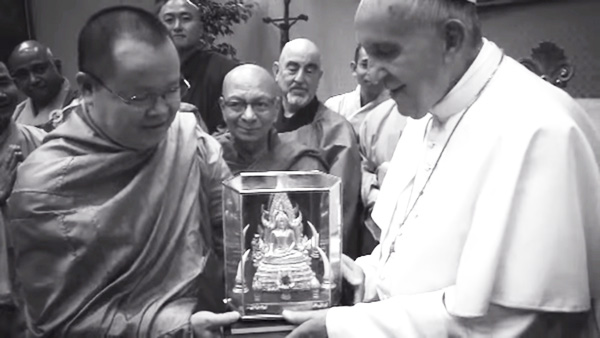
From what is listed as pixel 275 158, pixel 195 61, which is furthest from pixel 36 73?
pixel 275 158

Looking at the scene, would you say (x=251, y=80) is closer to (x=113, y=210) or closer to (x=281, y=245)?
(x=113, y=210)

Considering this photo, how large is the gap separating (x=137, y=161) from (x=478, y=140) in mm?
1043

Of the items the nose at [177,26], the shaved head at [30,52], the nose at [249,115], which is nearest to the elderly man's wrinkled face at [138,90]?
the nose at [249,115]

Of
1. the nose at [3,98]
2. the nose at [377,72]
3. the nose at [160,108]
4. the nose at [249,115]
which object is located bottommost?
the nose at [249,115]

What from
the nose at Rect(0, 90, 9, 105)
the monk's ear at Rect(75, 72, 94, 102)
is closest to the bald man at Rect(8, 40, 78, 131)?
Result: the nose at Rect(0, 90, 9, 105)

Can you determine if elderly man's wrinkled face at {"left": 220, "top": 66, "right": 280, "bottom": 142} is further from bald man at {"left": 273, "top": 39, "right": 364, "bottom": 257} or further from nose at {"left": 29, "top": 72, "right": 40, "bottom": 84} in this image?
nose at {"left": 29, "top": 72, "right": 40, "bottom": 84}

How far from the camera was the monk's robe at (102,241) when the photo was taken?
2119 mm

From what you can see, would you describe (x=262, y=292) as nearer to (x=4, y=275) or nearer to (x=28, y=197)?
(x=28, y=197)

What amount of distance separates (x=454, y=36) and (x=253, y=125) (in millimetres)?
1603

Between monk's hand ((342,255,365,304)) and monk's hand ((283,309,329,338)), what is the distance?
26 cm

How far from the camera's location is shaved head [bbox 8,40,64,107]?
3820 millimetres

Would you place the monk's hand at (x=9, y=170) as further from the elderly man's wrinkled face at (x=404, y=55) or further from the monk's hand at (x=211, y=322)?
the elderly man's wrinkled face at (x=404, y=55)

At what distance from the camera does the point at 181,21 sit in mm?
4172

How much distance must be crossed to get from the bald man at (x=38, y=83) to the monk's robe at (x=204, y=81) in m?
0.67
